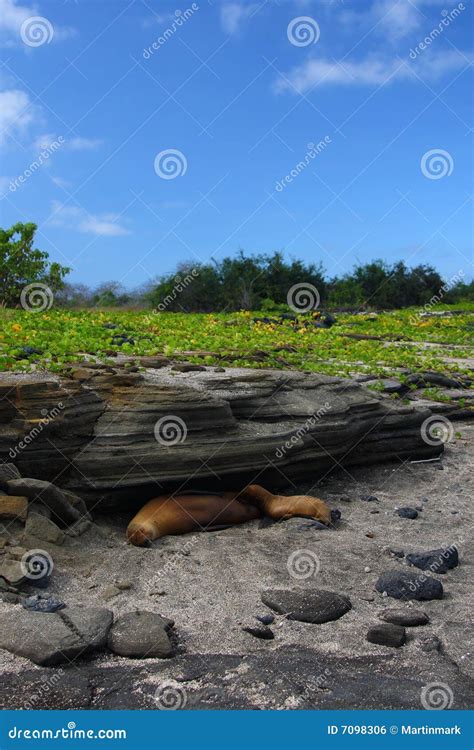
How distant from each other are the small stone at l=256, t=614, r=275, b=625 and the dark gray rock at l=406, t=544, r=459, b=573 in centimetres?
188

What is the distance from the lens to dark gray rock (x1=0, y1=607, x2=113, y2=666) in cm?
527

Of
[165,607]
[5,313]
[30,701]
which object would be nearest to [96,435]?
[165,607]

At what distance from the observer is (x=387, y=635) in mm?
5668

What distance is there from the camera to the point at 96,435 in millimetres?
7836

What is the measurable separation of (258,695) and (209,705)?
1.04 feet

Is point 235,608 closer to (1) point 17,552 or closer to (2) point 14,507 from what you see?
(1) point 17,552

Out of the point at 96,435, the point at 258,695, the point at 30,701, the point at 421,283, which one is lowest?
the point at 30,701

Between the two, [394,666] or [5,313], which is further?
[5,313]

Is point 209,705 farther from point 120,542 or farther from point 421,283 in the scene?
point 421,283
